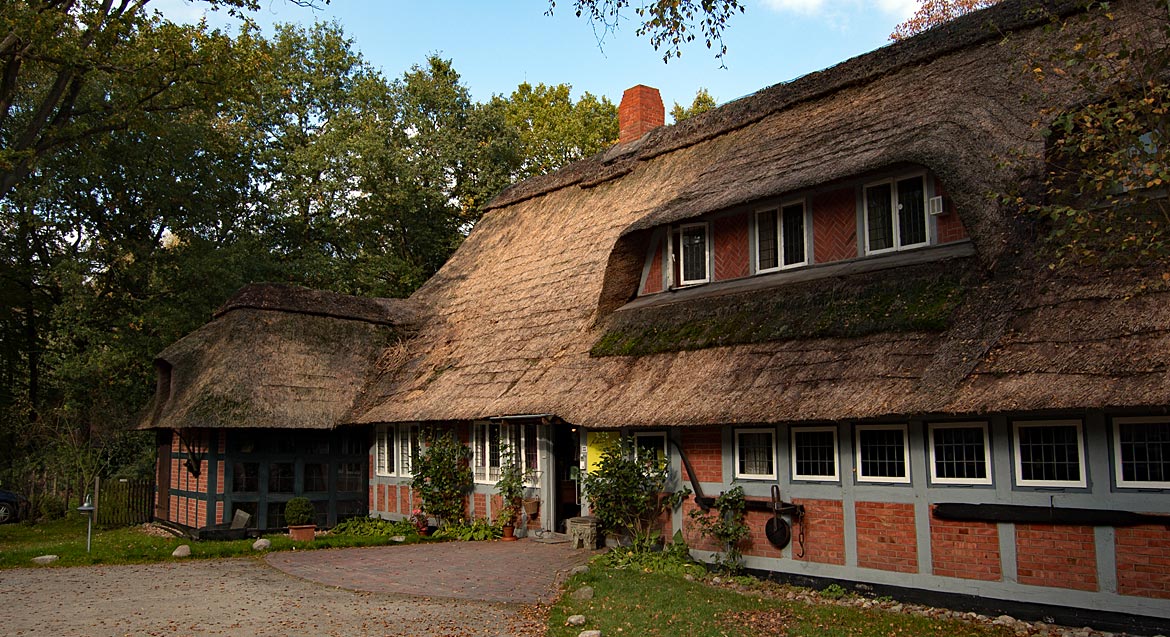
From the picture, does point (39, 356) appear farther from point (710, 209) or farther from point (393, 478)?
point (710, 209)

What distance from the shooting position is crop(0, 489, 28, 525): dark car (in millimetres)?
22078

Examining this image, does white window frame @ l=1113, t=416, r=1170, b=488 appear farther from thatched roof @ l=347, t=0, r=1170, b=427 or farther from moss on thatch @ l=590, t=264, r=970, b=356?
moss on thatch @ l=590, t=264, r=970, b=356

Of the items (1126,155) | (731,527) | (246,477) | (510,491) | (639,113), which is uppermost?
(639,113)

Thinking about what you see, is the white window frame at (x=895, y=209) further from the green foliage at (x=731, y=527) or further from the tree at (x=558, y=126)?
the tree at (x=558, y=126)

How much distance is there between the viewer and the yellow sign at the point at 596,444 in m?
13.6

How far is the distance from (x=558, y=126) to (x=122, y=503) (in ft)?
68.1

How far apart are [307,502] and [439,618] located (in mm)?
9030

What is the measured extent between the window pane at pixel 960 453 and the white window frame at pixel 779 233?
3.46 metres

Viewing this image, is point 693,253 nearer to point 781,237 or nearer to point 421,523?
→ point 781,237

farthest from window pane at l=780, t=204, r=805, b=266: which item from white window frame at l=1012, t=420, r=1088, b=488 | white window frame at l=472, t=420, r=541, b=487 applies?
white window frame at l=472, t=420, r=541, b=487

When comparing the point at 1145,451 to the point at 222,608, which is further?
the point at 222,608

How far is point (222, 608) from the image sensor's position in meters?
10.1

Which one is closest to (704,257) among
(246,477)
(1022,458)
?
(1022,458)

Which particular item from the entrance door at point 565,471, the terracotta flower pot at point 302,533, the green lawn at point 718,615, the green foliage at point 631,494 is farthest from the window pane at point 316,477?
the green lawn at point 718,615
